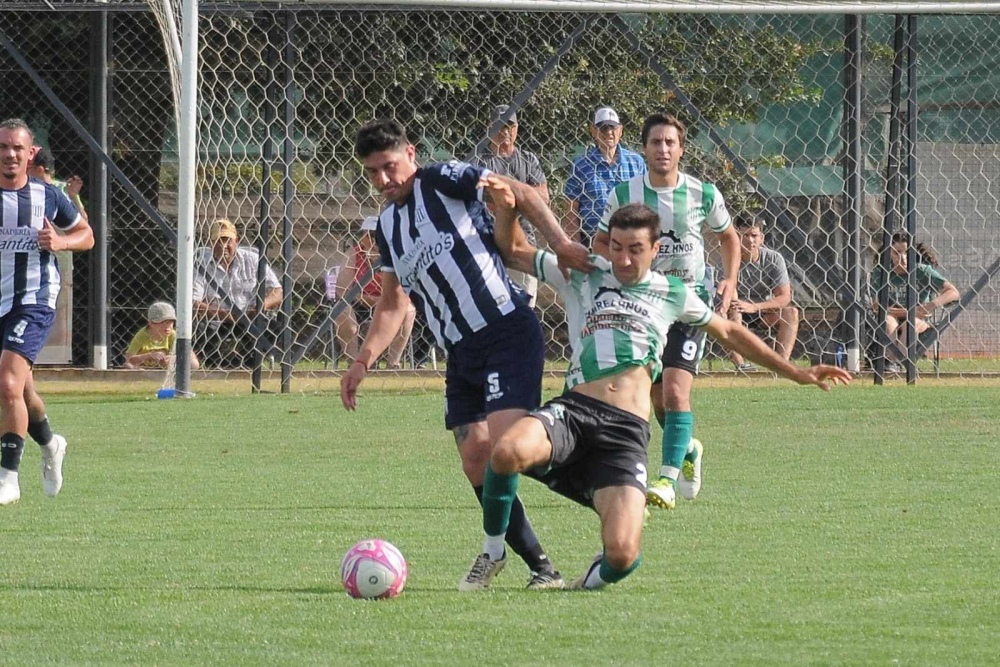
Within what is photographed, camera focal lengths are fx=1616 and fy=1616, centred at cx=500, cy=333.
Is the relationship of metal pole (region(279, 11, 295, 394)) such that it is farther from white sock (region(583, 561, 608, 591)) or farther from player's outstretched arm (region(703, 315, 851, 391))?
white sock (region(583, 561, 608, 591))

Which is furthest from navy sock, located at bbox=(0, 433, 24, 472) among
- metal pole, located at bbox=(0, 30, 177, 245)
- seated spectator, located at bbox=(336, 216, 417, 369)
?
seated spectator, located at bbox=(336, 216, 417, 369)

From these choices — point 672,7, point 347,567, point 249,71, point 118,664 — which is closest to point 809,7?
point 672,7

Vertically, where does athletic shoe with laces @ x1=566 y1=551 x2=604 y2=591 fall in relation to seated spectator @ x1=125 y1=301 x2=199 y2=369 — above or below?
above

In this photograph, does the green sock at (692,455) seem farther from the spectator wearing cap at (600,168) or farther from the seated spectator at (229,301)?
the seated spectator at (229,301)

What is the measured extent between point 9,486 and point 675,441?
345 cm

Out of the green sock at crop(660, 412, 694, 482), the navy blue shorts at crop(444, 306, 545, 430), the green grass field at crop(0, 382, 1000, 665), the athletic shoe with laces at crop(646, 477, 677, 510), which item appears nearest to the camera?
the green grass field at crop(0, 382, 1000, 665)

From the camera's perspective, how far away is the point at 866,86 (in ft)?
50.3

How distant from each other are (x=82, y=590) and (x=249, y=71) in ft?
31.7

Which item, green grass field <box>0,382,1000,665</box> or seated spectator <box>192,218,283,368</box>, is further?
seated spectator <box>192,218,283,368</box>

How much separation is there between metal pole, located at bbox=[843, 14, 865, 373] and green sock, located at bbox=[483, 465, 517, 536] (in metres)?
9.60

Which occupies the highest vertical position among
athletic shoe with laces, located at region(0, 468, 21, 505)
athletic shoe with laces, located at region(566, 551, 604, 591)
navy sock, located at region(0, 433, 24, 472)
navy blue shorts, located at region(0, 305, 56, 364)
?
navy blue shorts, located at region(0, 305, 56, 364)

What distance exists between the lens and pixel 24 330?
8641 mm

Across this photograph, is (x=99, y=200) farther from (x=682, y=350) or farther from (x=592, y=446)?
(x=592, y=446)

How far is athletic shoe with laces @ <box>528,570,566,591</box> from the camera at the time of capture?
5.86 m
